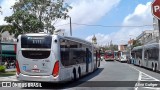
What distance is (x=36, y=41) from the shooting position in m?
18.9

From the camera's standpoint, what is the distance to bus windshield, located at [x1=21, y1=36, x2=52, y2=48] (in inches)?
739

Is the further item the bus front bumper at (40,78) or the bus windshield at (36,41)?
the bus windshield at (36,41)

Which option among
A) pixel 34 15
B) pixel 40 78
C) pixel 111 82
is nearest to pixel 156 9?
pixel 111 82

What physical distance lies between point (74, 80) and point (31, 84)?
13.7 ft

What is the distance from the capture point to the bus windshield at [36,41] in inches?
739

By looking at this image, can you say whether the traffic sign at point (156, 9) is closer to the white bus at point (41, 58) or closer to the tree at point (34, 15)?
the white bus at point (41, 58)

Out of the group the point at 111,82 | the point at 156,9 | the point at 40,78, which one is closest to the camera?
the point at 40,78

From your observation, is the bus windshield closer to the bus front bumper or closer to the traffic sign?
the bus front bumper

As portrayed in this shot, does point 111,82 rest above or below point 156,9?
below

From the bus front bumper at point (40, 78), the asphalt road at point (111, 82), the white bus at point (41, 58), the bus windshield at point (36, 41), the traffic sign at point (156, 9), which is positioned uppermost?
the traffic sign at point (156, 9)

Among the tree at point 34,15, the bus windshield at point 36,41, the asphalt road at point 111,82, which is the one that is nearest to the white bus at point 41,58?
the bus windshield at point 36,41

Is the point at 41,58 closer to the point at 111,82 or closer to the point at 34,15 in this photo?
the point at 111,82

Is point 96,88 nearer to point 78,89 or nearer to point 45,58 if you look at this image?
point 78,89

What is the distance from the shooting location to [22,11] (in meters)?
41.2
